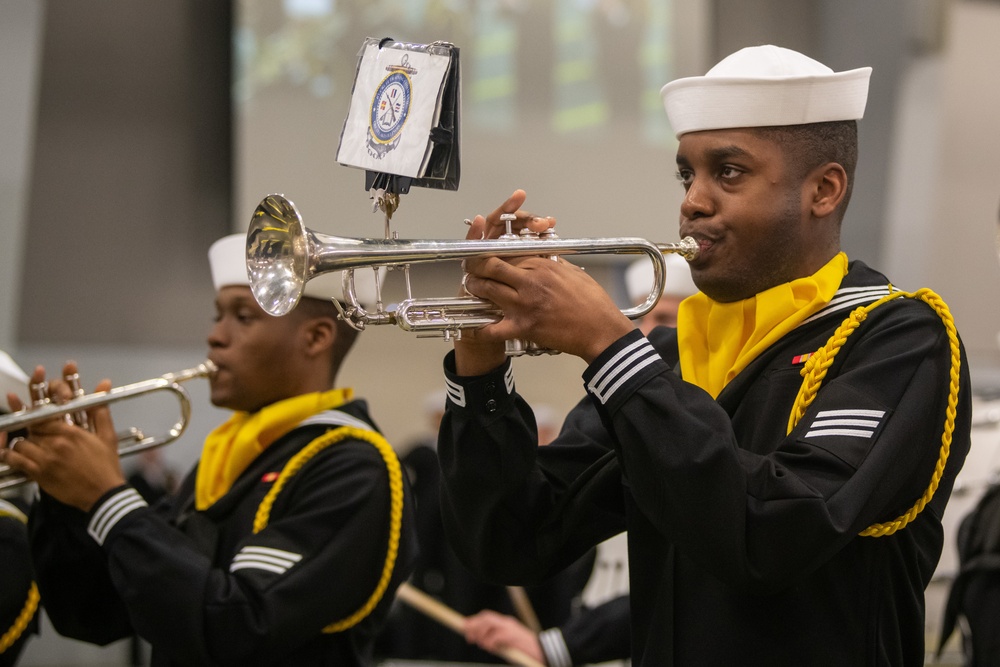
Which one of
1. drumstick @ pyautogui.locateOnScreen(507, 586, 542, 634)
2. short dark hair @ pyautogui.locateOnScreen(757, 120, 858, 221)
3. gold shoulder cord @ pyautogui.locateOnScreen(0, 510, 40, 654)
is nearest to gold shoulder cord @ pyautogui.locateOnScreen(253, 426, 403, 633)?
gold shoulder cord @ pyautogui.locateOnScreen(0, 510, 40, 654)

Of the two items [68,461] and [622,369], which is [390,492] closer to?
[68,461]

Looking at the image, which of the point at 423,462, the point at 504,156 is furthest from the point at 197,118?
the point at 423,462

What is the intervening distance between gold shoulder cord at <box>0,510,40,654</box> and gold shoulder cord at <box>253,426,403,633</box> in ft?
2.75

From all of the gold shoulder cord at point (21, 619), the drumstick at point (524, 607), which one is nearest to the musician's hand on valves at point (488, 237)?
the gold shoulder cord at point (21, 619)

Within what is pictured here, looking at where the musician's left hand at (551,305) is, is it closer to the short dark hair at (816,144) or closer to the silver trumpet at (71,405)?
the short dark hair at (816,144)

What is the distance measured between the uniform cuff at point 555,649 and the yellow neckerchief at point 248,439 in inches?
51.6

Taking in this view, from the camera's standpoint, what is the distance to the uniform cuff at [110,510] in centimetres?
304

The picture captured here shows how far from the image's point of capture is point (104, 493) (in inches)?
123

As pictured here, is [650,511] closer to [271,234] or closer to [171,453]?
[271,234]

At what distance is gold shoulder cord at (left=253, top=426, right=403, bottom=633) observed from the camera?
10.4ft

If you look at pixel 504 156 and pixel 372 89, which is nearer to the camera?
pixel 372 89

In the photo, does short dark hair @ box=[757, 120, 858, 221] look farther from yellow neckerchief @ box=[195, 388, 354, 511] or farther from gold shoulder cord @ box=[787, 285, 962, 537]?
yellow neckerchief @ box=[195, 388, 354, 511]

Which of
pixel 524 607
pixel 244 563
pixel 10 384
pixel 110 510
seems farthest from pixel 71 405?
pixel 524 607

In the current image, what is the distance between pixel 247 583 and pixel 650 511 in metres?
1.34
